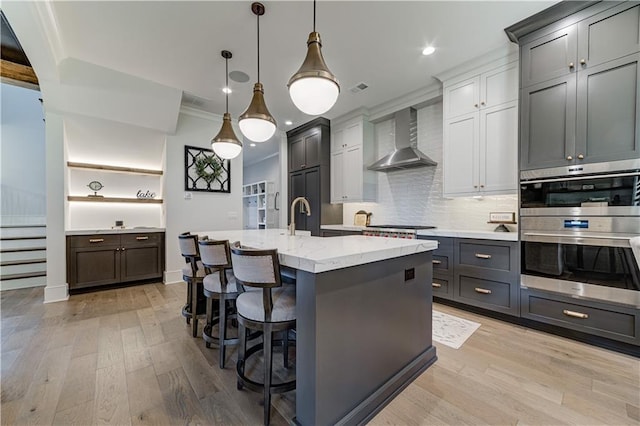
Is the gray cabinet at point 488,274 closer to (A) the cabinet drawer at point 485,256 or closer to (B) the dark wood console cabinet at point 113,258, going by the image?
(A) the cabinet drawer at point 485,256

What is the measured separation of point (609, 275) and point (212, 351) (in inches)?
130

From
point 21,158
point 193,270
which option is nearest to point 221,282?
point 193,270

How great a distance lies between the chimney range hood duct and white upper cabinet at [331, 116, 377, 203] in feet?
1.08

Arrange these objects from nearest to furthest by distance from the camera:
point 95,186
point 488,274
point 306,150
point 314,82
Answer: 1. point 314,82
2. point 488,274
3. point 95,186
4. point 306,150

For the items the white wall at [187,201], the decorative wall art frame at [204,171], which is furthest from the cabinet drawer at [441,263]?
the decorative wall art frame at [204,171]

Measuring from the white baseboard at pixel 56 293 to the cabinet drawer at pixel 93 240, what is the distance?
556 millimetres

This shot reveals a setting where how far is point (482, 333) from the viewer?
7.88 ft

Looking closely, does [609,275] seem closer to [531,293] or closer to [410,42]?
[531,293]

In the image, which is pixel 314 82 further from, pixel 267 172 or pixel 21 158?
pixel 267 172

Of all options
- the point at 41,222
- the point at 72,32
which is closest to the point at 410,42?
the point at 72,32

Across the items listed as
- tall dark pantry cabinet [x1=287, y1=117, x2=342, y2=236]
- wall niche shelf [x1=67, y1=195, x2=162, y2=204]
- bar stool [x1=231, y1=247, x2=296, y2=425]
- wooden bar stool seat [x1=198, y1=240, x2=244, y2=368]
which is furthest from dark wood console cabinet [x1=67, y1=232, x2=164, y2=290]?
bar stool [x1=231, y1=247, x2=296, y2=425]

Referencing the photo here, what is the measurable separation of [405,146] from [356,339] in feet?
10.9

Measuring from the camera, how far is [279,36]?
2.57m

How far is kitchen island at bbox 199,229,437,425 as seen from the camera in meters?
1.21
